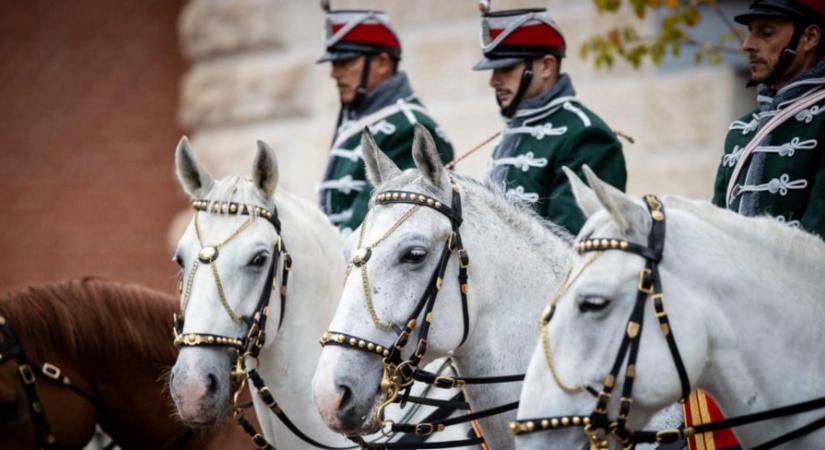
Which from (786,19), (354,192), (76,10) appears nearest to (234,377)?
(354,192)

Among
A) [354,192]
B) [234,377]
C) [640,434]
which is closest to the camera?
[640,434]

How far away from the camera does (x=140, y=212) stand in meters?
10.6

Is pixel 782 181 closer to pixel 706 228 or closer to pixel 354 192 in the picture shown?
pixel 706 228

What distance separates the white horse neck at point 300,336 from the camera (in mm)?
5207

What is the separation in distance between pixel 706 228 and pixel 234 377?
6.66ft

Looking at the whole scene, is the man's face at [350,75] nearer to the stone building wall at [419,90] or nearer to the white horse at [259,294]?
the white horse at [259,294]

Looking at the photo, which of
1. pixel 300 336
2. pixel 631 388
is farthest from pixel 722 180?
pixel 300 336

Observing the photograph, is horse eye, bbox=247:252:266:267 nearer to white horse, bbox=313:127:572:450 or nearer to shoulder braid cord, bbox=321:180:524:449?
white horse, bbox=313:127:572:450

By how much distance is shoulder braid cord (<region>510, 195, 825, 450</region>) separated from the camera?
3.51m

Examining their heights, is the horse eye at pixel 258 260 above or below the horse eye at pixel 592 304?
below

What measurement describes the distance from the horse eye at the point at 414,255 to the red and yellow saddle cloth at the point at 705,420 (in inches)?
37.5

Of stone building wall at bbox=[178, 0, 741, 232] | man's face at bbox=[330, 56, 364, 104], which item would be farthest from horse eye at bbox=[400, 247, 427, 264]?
stone building wall at bbox=[178, 0, 741, 232]

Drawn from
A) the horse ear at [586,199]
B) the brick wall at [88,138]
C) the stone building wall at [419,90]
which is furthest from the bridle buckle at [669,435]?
the brick wall at [88,138]

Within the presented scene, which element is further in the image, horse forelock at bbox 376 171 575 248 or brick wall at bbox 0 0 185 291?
brick wall at bbox 0 0 185 291
